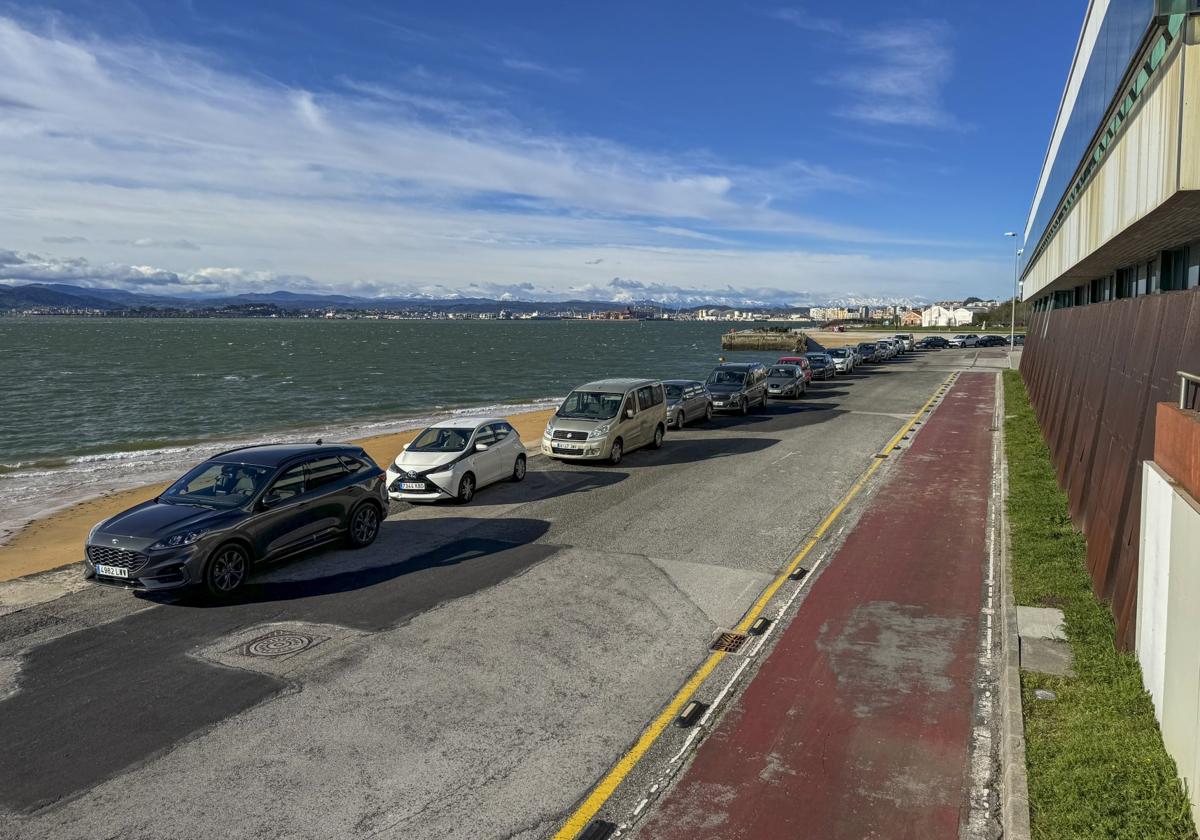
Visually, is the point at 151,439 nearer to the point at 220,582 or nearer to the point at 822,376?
the point at 220,582

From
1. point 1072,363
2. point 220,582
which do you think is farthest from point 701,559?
point 1072,363

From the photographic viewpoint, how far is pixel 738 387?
29.2 metres

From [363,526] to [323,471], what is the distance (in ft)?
3.71

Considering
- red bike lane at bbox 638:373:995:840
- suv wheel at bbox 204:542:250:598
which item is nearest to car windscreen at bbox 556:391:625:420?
red bike lane at bbox 638:373:995:840

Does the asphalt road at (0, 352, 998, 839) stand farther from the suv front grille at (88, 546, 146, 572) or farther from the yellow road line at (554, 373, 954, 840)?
the suv front grille at (88, 546, 146, 572)

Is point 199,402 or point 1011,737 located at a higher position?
point 1011,737

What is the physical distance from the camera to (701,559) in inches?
468

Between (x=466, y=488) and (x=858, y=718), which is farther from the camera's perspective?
(x=466, y=488)

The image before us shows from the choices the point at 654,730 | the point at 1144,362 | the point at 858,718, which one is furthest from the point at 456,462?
the point at 1144,362

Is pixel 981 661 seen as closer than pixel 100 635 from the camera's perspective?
Yes

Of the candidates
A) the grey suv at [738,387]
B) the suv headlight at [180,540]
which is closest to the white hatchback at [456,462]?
the suv headlight at [180,540]

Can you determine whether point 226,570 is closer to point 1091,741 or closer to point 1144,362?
point 1091,741

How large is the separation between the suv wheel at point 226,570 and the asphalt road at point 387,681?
0.96 feet

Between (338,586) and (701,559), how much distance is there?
5.04 m
